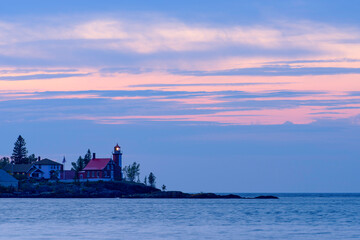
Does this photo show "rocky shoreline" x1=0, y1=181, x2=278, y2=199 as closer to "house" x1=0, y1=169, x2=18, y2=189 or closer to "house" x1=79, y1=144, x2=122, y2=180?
"house" x1=0, y1=169, x2=18, y2=189

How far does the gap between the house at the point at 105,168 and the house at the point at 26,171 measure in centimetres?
1405

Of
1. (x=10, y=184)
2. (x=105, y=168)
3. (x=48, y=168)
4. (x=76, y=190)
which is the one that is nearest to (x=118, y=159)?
(x=105, y=168)

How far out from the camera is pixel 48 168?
18125cm

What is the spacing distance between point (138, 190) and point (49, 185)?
2434 centimetres

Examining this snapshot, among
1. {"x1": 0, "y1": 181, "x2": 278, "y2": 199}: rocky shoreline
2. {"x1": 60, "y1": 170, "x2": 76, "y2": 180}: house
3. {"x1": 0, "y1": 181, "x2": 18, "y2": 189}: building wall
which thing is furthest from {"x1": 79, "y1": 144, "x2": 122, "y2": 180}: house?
{"x1": 0, "y1": 181, "x2": 18, "y2": 189}: building wall

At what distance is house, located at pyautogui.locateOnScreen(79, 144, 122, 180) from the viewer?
555 ft

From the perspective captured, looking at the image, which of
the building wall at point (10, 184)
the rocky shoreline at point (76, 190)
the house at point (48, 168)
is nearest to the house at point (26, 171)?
the house at point (48, 168)

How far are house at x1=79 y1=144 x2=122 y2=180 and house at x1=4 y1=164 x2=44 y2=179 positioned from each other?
14051 mm

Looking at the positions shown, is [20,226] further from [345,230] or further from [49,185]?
[49,185]

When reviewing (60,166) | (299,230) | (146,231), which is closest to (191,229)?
(146,231)

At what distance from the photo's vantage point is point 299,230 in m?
60.5

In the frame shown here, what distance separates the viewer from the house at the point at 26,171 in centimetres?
17638

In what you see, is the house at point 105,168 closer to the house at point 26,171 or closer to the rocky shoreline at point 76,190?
the rocky shoreline at point 76,190

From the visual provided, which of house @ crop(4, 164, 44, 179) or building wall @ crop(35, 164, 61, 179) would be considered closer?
house @ crop(4, 164, 44, 179)
